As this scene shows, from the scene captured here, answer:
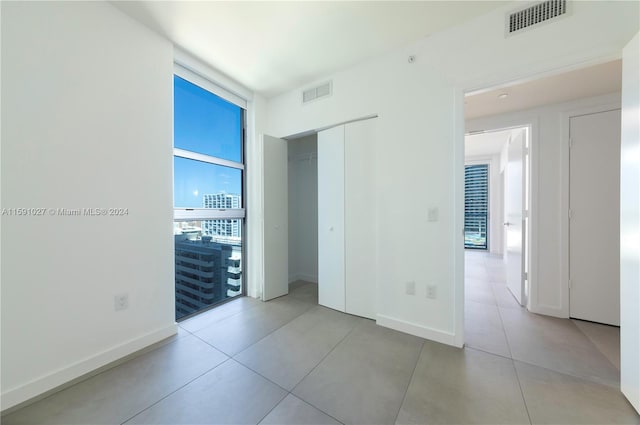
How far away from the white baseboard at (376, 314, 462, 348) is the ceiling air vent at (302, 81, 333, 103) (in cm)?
252

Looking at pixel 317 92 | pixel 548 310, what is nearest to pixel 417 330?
pixel 548 310

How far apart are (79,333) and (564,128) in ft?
15.8

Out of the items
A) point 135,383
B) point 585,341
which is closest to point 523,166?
point 585,341

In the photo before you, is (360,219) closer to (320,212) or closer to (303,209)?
(320,212)

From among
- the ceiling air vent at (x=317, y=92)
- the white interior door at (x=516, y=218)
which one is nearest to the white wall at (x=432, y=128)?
the ceiling air vent at (x=317, y=92)

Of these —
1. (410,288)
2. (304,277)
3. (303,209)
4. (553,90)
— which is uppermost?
(553,90)

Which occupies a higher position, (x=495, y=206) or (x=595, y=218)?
(x=495, y=206)

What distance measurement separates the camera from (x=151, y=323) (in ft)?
6.47

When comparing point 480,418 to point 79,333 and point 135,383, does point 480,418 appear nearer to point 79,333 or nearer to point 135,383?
point 135,383

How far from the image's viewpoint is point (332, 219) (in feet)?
8.79

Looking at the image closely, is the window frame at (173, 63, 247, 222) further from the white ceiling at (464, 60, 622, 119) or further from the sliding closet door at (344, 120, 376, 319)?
the white ceiling at (464, 60, 622, 119)

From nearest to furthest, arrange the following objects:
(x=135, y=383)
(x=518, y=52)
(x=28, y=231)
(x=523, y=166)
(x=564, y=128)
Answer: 1. (x=28, y=231)
2. (x=135, y=383)
3. (x=518, y=52)
4. (x=564, y=128)
5. (x=523, y=166)

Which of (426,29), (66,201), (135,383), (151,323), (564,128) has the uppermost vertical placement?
(426,29)

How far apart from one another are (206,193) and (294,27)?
1894mm
